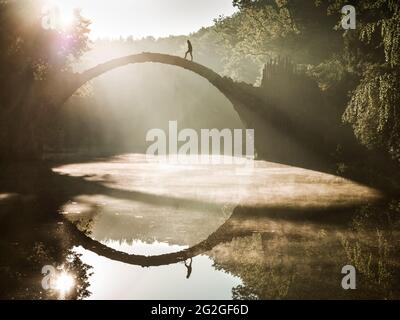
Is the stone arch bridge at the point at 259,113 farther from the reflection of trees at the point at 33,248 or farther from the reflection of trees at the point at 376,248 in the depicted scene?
the reflection of trees at the point at 33,248

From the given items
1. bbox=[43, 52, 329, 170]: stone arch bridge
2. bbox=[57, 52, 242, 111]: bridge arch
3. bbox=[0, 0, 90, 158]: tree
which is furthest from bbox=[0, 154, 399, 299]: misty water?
bbox=[57, 52, 242, 111]: bridge arch

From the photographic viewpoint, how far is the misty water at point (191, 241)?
184 inches

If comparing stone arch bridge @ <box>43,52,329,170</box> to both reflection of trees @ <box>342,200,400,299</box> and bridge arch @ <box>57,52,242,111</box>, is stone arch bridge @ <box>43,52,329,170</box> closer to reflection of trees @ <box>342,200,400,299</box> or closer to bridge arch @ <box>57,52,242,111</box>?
bridge arch @ <box>57,52,242,111</box>

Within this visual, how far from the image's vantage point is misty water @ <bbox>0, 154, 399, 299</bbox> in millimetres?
4676

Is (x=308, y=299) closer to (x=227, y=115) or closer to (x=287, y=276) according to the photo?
(x=287, y=276)

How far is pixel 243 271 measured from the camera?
521cm

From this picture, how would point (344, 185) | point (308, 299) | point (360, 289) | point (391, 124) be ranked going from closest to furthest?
point (308, 299)
point (360, 289)
point (391, 124)
point (344, 185)

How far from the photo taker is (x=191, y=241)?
6730 millimetres

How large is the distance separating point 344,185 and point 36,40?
673 inches

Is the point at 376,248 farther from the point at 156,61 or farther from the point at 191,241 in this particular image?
the point at 156,61

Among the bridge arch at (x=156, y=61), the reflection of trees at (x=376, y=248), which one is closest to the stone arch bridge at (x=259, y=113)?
the bridge arch at (x=156, y=61)

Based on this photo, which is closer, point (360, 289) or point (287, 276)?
point (360, 289)

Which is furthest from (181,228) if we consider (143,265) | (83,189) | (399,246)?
(83,189)

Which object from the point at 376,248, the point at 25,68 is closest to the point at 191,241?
the point at 376,248
